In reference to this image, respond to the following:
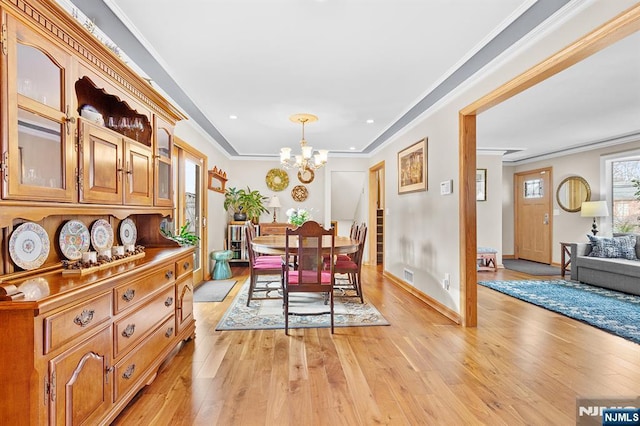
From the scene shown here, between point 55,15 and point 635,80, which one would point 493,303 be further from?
point 55,15

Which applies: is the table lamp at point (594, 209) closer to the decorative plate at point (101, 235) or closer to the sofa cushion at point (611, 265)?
the sofa cushion at point (611, 265)

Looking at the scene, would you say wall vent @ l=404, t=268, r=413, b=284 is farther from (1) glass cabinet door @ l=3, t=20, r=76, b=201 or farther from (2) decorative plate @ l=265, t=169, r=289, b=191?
(1) glass cabinet door @ l=3, t=20, r=76, b=201

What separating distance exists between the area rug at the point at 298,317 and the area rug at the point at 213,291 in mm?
281

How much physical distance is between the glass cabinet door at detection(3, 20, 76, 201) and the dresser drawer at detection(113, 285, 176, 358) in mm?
732

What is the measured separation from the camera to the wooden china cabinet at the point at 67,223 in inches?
46.4

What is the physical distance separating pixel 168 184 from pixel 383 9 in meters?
2.10

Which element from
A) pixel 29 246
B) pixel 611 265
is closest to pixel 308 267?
pixel 29 246

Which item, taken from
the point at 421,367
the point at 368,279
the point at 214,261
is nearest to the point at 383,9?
the point at 421,367

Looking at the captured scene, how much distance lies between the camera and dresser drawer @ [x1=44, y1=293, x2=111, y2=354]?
1237mm

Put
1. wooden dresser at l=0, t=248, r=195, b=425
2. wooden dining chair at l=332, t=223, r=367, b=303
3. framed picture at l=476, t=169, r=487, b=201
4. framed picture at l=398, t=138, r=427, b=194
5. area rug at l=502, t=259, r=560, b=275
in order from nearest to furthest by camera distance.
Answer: wooden dresser at l=0, t=248, r=195, b=425, wooden dining chair at l=332, t=223, r=367, b=303, framed picture at l=398, t=138, r=427, b=194, area rug at l=502, t=259, r=560, b=275, framed picture at l=476, t=169, r=487, b=201

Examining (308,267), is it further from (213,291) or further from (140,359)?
(213,291)

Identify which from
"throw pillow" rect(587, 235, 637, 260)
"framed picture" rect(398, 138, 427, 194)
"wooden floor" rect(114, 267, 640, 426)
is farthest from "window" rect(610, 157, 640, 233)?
"framed picture" rect(398, 138, 427, 194)

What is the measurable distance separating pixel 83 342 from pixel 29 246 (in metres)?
0.56

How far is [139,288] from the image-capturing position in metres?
1.90
